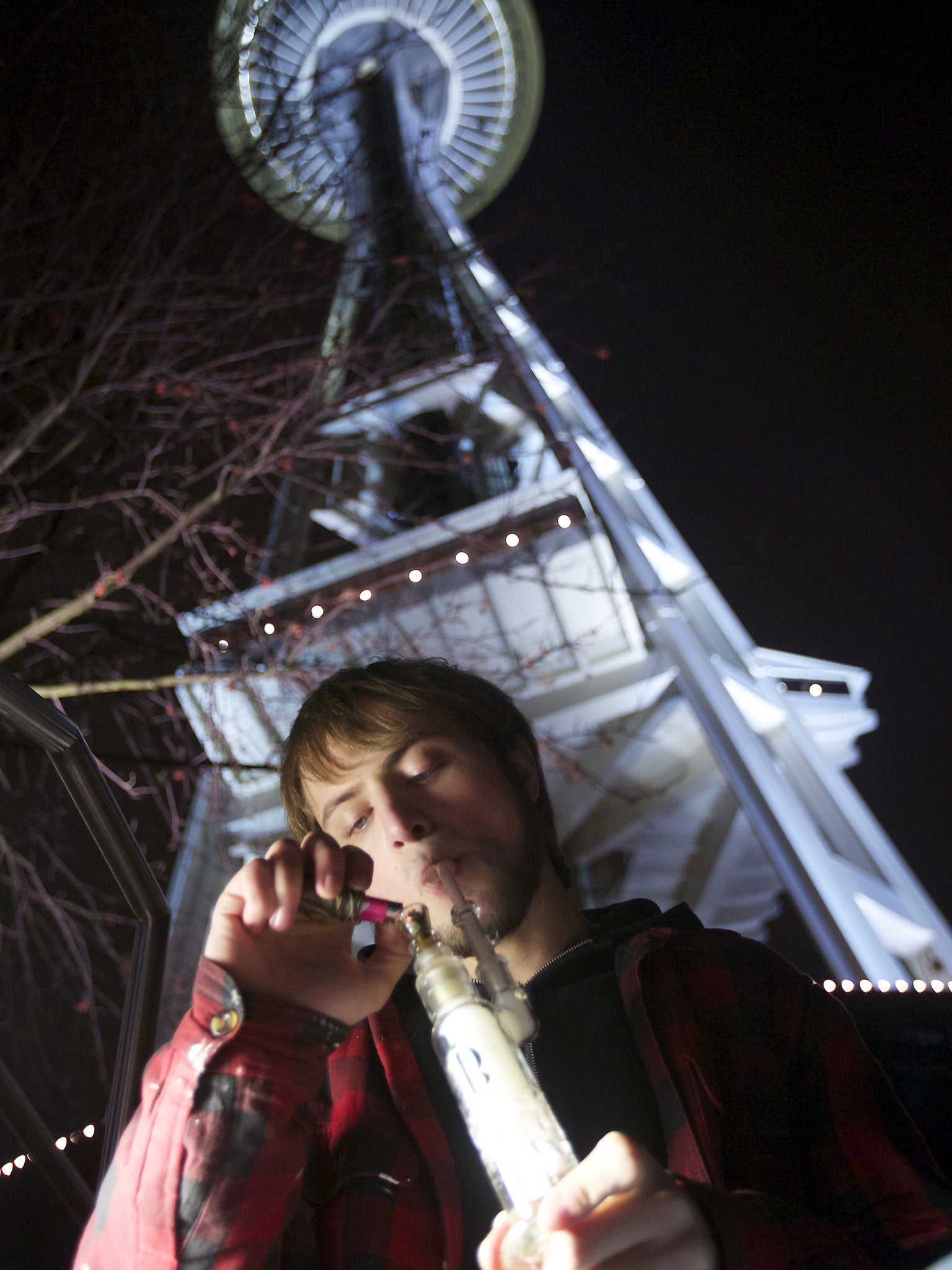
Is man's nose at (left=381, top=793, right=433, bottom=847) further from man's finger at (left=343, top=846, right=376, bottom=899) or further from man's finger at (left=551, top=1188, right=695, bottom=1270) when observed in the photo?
man's finger at (left=551, top=1188, right=695, bottom=1270)

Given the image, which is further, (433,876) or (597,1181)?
(433,876)

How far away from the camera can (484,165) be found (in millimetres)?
21734

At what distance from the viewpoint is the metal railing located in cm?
172

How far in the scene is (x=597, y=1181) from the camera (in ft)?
2.79

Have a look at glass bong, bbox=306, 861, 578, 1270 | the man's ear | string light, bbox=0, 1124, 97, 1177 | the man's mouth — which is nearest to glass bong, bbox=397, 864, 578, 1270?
glass bong, bbox=306, 861, 578, 1270

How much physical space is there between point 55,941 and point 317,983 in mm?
4782

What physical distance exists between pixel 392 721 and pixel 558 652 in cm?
618

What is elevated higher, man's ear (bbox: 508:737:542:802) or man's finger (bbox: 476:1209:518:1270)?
man's ear (bbox: 508:737:542:802)

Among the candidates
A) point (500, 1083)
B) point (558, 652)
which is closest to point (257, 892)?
point (500, 1083)

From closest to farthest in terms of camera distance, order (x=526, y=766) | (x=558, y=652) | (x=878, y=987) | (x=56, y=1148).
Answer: (x=56, y=1148) → (x=526, y=766) → (x=878, y=987) → (x=558, y=652)

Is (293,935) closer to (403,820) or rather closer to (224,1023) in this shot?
(224,1023)

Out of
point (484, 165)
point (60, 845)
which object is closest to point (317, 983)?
point (60, 845)

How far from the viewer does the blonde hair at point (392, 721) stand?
1.96m

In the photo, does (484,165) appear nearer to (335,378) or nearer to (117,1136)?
(335,378)
